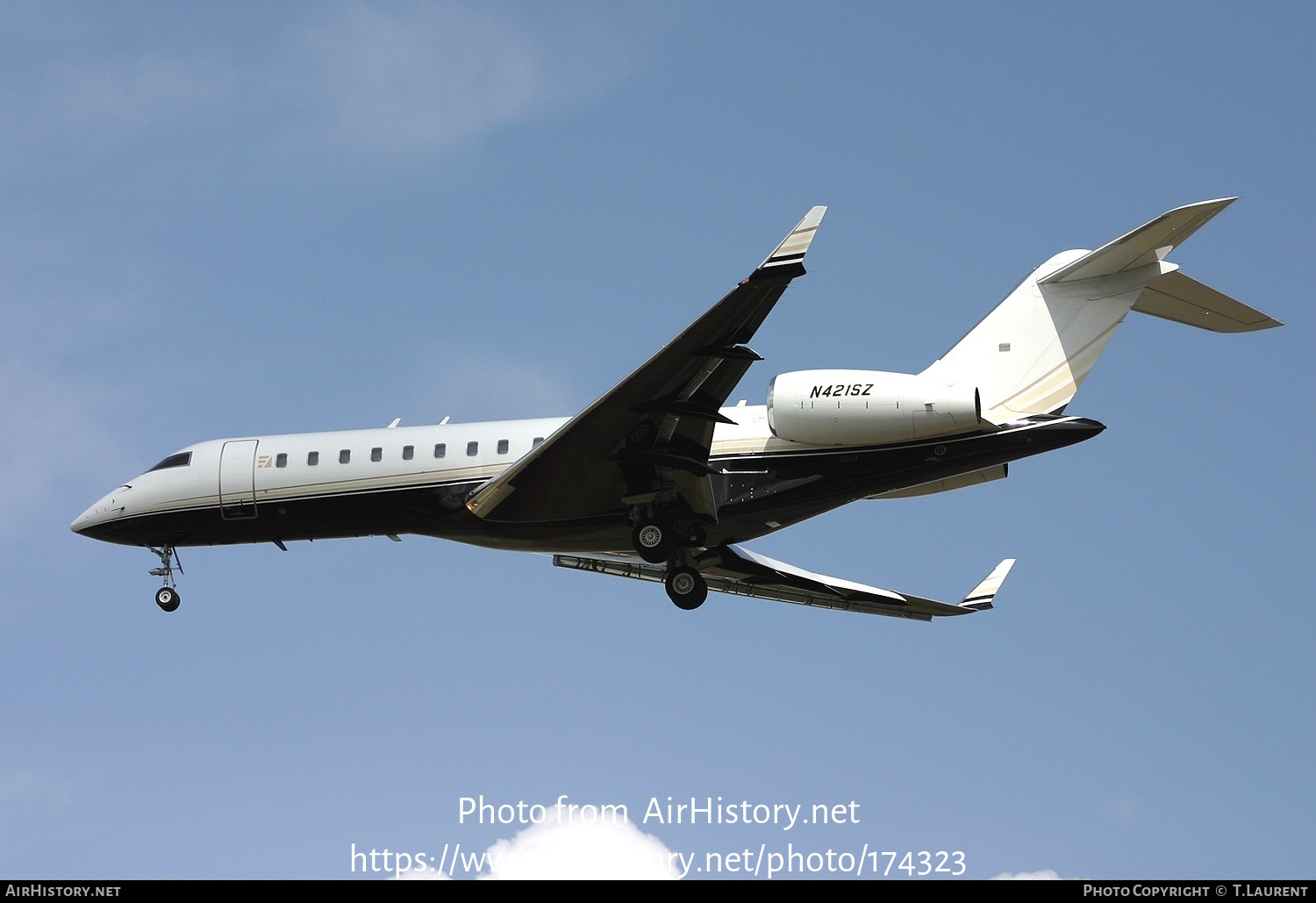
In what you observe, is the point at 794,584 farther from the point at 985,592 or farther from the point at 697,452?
the point at 697,452

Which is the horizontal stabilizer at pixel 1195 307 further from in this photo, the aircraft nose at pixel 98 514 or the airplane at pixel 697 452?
the aircraft nose at pixel 98 514

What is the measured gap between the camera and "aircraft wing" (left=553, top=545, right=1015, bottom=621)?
22.2 metres

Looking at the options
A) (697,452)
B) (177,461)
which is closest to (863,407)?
(697,452)

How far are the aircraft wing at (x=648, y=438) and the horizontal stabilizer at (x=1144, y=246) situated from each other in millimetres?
5280

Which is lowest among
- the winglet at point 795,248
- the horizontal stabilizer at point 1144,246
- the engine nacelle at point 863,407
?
the engine nacelle at point 863,407

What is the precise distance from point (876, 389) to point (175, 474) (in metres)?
10.6

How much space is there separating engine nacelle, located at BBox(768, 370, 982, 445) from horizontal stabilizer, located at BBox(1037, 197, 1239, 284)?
9.58ft

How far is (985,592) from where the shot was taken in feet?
72.8

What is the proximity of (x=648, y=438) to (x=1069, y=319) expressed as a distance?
599cm

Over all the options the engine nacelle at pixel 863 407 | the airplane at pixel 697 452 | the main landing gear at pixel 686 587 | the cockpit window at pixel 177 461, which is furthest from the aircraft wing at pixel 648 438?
the cockpit window at pixel 177 461

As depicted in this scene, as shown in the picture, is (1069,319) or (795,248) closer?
(795,248)

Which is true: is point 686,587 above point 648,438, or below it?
below

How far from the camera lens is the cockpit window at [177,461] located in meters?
20.8
